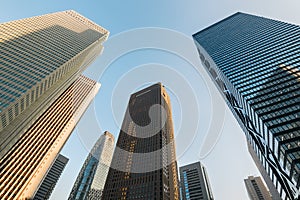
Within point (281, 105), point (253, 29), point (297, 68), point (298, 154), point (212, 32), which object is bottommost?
point (298, 154)

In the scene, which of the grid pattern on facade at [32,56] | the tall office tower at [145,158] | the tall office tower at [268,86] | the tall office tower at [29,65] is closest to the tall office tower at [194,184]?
the tall office tower at [145,158]

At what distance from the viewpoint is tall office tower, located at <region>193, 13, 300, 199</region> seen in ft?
175

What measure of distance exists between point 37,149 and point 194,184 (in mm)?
129298

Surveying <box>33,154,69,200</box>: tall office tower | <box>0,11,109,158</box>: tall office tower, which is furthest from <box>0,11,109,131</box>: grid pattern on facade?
<box>33,154,69,200</box>: tall office tower

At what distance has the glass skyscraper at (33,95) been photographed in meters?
62.1

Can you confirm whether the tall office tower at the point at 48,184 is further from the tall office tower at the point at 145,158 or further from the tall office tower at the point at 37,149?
the tall office tower at the point at 145,158

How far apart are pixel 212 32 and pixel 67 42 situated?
373 feet

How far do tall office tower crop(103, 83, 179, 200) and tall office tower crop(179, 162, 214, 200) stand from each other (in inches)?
1973

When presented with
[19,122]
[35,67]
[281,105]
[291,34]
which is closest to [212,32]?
[291,34]

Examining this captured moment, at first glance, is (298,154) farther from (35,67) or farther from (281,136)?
(35,67)

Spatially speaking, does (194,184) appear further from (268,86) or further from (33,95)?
(33,95)

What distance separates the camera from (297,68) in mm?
70375

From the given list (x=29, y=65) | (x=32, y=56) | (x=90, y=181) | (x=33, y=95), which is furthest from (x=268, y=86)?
(x=90, y=181)

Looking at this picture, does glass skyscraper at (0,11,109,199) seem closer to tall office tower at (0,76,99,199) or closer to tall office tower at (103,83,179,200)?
tall office tower at (0,76,99,199)
